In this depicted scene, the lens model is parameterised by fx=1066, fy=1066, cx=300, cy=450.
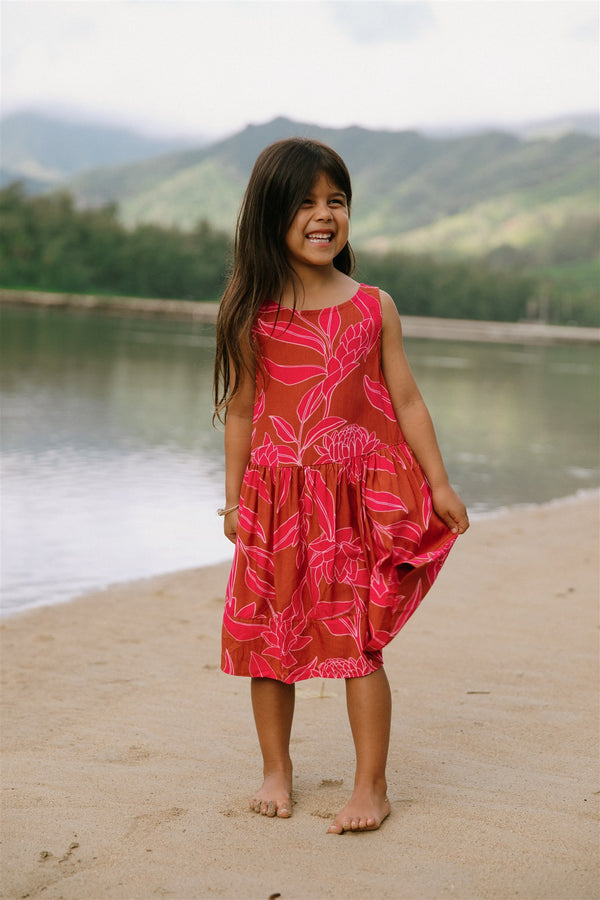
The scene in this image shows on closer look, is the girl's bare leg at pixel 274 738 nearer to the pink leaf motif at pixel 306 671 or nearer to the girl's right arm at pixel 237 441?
the pink leaf motif at pixel 306 671

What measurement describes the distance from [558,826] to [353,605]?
1.91 feet

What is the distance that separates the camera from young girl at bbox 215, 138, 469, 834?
7.01ft

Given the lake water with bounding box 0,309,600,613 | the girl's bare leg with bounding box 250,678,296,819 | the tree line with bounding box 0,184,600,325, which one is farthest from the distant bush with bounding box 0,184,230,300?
the girl's bare leg with bounding box 250,678,296,819

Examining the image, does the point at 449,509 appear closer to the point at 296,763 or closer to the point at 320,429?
the point at 320,429

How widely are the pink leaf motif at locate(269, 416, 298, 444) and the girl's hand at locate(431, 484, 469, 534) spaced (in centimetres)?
31

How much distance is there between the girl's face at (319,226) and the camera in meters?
2.16

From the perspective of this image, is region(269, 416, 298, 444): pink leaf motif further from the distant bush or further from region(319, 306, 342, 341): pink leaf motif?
the distant bush

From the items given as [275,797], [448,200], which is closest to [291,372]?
[275,797]

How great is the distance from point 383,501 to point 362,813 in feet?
2.01

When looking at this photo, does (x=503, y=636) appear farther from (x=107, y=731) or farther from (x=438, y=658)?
(x=107, y=731)

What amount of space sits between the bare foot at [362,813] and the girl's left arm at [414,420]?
1.83ft

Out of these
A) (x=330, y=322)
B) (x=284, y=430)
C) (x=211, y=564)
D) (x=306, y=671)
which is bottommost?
(x=211, y=564)

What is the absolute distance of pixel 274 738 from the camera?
226 centimetres

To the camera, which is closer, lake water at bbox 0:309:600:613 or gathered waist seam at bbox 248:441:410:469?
gathered waist seam at bbox 248:441:410:469
